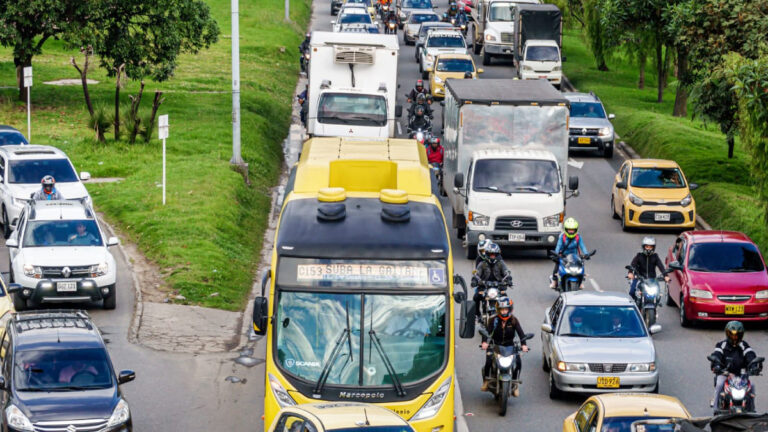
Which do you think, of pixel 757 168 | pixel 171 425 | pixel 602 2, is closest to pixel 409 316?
pixel 171 425

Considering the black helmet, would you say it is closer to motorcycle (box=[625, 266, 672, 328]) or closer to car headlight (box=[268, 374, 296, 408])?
motorcycle (box=[625, 266, 672, 328])

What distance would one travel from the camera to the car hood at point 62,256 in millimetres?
23188

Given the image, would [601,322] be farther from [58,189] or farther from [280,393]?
[58,189]

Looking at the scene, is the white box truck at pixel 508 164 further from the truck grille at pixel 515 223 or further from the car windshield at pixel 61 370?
the car windshield at pixel 61 370

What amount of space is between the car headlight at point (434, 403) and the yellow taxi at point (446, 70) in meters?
35.0

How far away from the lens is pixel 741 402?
17.2 metres

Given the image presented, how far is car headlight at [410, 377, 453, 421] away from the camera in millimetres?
13859

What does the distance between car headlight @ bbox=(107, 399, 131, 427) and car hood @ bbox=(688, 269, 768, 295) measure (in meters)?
11.9

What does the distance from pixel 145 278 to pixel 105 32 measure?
17021 millimetres

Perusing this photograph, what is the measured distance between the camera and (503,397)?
60.7 feet

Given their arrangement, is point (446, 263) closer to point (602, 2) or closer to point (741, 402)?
point (741, 402)

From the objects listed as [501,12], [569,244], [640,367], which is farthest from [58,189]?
[501,12]

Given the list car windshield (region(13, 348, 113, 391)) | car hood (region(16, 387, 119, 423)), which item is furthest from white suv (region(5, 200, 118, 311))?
car hood (region(16, 387, 119, 423))

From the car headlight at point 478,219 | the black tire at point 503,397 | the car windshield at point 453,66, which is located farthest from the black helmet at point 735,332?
the car windshield at point 453,66
